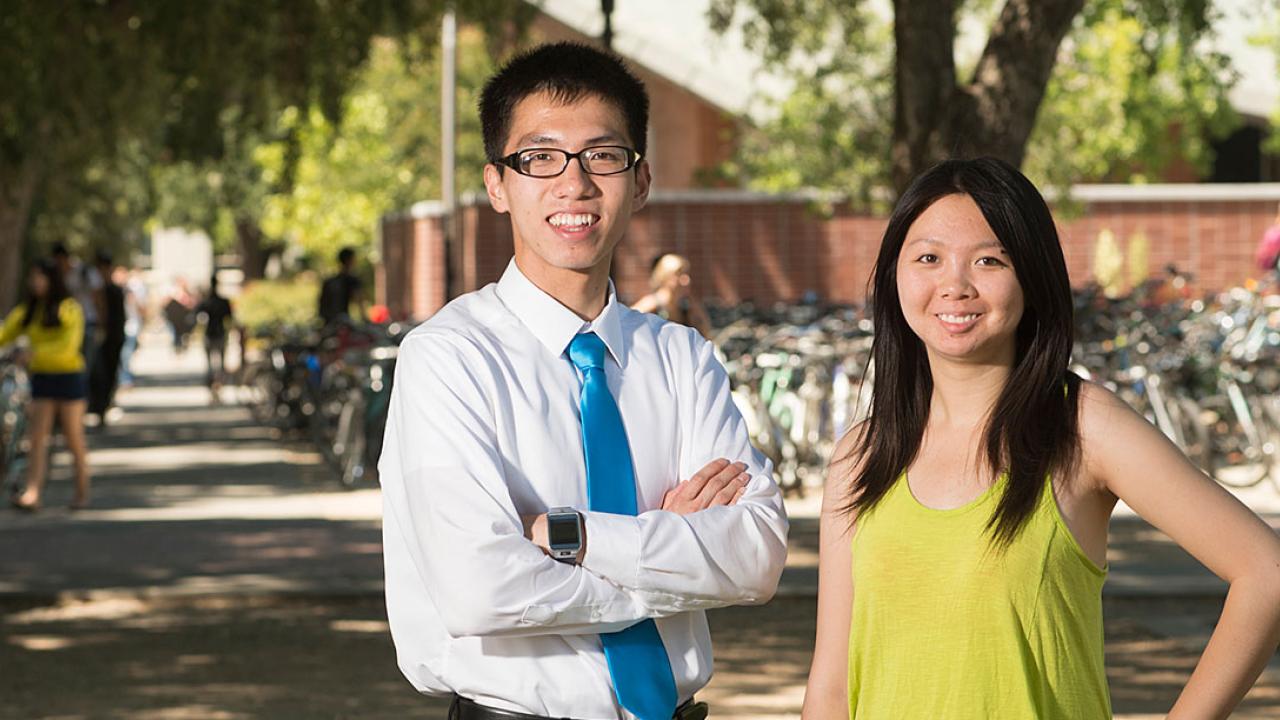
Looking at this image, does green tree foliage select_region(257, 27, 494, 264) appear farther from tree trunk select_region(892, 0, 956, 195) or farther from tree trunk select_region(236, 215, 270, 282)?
tree trunk select_region(892, 0, 956, 195)

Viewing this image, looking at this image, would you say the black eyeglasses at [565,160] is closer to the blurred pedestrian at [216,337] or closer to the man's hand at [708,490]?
the man's hand at [708,490]

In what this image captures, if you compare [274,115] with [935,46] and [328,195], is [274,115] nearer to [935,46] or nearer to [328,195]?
[935,46]

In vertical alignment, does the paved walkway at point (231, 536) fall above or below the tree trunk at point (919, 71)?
below

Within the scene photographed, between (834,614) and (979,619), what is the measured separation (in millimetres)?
276

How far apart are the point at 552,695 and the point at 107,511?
11889mm

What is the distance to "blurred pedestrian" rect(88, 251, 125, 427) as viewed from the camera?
22891 millimetres

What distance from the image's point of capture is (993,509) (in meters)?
2.99

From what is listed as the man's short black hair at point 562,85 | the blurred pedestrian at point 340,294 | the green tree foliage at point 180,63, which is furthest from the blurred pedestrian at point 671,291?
the man's short black hair at point 562,85

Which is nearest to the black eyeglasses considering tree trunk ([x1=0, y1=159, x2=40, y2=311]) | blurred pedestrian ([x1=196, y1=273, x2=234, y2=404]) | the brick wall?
tree trunk ([x1=0, y1=159, x2=40, y2=311])

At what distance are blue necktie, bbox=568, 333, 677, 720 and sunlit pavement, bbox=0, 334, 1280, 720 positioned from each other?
15.5 ft

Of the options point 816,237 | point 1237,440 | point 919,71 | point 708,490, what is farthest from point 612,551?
point 816,237

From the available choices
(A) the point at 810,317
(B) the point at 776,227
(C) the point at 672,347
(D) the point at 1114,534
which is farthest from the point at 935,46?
(B) the point at 776,227

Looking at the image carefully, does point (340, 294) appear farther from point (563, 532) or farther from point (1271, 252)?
point (563, 532)

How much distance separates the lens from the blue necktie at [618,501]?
314cm
